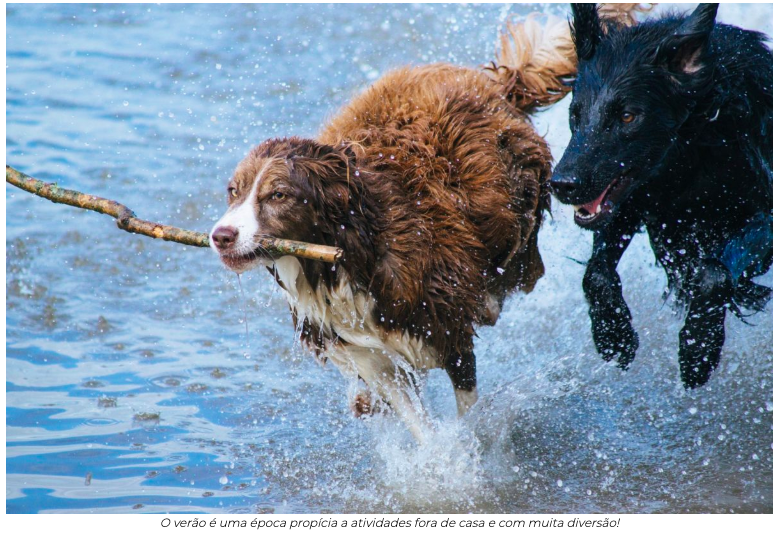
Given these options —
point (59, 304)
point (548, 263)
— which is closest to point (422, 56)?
point (548, 263)

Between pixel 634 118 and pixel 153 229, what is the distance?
7.36 ft

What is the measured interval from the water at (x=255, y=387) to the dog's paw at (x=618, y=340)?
1.90 ft

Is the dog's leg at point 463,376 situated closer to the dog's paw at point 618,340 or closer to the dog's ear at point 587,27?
the dog's paw at point 618,340

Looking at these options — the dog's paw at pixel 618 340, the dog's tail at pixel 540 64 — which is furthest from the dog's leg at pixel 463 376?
the dog's tail at pixel 540 64

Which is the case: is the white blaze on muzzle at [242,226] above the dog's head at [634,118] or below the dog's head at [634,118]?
below

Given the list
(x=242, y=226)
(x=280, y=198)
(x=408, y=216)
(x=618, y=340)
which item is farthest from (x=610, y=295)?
(x=242, y=226)

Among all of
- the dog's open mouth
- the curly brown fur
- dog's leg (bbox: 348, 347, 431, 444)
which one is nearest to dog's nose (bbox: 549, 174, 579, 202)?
the dog's open mouth

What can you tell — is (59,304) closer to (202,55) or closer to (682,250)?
(682,250)

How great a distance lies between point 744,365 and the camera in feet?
17.5

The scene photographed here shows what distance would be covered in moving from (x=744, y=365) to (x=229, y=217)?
3.64 m

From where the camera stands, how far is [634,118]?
385 centimetres

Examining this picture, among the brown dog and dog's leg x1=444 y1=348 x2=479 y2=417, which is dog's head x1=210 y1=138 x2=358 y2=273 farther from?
dog's leg x1=444 y1=348 x2=479 y2=417

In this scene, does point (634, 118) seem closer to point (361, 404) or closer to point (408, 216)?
point (408, 216)

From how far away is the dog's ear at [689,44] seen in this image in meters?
3.76
